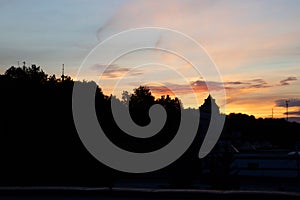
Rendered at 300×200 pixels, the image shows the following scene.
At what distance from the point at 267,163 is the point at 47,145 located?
1284 cm

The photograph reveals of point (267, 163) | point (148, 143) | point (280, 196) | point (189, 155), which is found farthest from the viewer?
point (267, 163)

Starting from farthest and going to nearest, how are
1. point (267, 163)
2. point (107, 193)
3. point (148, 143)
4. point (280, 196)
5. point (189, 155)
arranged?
point (267, 163), point (148, 143), point (189, 155), point (107, 193), point (280, 196)

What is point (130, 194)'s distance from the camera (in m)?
11.6

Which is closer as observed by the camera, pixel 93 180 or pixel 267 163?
pixel 93 180

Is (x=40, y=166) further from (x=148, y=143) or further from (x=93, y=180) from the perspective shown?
(x=148, y=143)

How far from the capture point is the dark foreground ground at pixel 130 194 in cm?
1069

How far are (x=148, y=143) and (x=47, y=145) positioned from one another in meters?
4.15

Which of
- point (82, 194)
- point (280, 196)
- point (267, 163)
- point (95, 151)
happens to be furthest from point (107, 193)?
point (267, 163)

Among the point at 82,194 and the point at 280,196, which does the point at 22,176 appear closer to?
the point at 82,194

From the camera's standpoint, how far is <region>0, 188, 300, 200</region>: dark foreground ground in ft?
35.1

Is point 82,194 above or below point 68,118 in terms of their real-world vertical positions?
below

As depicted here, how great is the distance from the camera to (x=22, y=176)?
19047mm

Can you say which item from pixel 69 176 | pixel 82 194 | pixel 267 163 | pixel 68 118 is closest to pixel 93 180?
pixel 69 176

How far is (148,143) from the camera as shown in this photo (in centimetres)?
2161
